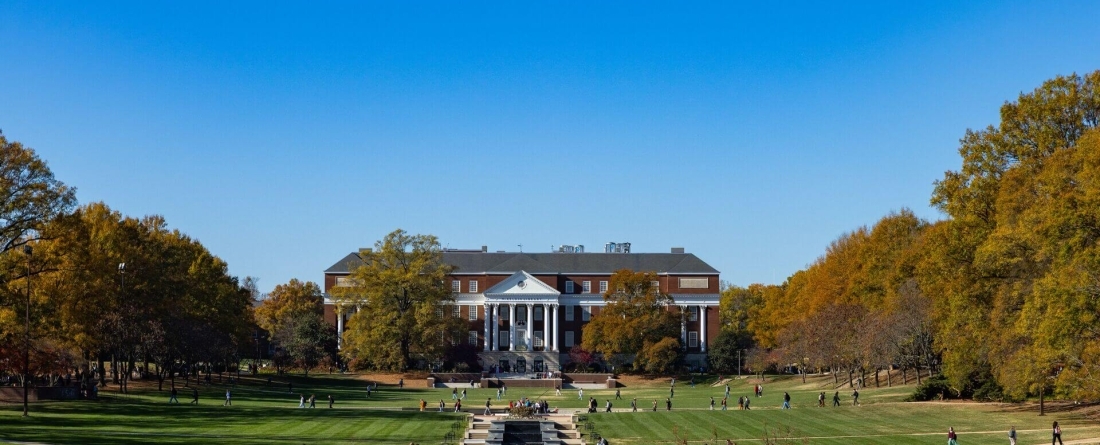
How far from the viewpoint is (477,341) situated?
447ft

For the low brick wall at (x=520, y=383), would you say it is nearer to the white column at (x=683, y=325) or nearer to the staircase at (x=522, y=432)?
the white column at (x=683, y=325)

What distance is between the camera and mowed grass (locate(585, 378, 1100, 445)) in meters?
49.6

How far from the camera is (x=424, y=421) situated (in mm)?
63656

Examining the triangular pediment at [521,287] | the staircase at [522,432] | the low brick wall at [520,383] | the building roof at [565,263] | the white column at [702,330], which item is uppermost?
the building roof at [565,263]

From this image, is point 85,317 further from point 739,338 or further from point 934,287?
point 739,338

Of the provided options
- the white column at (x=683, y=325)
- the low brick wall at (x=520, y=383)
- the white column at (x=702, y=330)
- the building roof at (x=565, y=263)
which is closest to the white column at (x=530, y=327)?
the building roof at (x=565, y=263)

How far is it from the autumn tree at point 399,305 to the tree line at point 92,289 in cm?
1435

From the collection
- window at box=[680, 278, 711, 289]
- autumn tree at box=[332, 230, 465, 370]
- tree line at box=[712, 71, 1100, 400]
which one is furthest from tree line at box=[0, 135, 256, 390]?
window at box=[680, 278, 711, 289]

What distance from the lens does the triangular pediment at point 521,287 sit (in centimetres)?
13488

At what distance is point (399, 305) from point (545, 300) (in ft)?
79.6

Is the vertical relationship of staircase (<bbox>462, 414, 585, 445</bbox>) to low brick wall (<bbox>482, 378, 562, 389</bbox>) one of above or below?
above

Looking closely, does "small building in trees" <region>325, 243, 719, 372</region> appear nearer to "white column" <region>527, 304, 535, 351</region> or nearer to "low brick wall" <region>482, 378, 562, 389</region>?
"white column" <region>527, 304, 535, 351</region>

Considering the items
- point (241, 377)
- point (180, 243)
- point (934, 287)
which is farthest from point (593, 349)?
point (934, 287)

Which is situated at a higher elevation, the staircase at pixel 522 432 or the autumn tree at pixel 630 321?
the autumn tree at pixel 630 321
